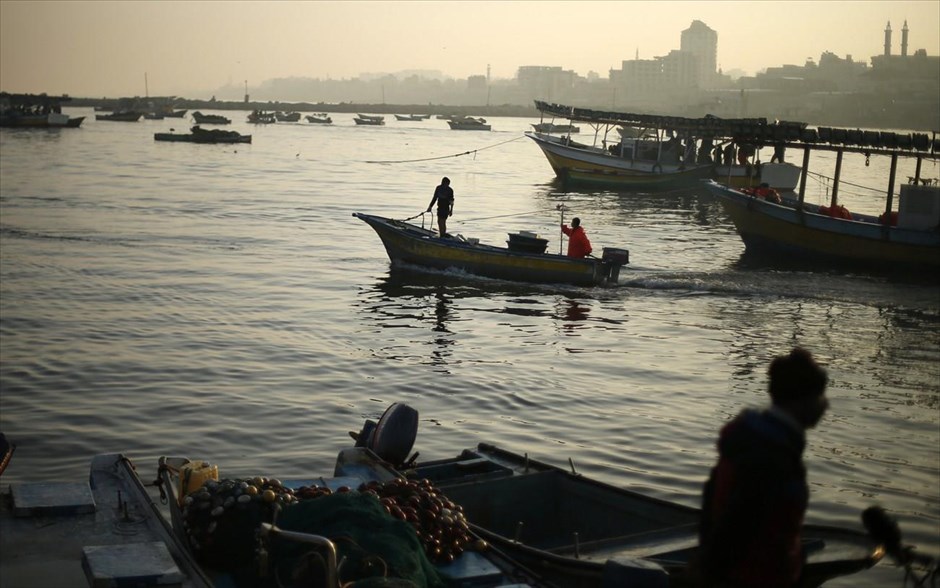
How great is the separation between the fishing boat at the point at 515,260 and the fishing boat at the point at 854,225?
686cm

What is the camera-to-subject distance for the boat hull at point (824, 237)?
88.5 ft

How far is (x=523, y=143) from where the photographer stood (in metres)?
130

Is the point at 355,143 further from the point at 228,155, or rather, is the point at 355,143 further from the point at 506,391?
the point at 506,391

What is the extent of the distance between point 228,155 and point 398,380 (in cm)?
6495

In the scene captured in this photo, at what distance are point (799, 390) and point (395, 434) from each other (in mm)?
5841

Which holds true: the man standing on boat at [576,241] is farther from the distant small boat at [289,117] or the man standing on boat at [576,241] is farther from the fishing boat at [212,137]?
the distant small boat at [289,117]

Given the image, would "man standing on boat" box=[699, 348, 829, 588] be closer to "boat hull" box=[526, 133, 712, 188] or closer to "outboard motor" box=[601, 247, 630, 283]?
"outboard motor" box=[601, 247, 630, 283]

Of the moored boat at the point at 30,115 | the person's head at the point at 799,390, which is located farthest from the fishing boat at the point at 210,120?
the person's head at the point at 799,390

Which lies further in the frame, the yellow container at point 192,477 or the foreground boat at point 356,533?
the yellow container at point 192,477

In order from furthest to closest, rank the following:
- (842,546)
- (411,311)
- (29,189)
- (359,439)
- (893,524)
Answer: (29,189) → (411,311) → (359,439) → (842,546) → (893,524)

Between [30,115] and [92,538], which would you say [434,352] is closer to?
[92,538]

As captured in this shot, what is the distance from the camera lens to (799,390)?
4.27 metres

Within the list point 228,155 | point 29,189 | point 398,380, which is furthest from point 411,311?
point 228,155

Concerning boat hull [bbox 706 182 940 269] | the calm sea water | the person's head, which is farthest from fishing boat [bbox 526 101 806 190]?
the person's head
